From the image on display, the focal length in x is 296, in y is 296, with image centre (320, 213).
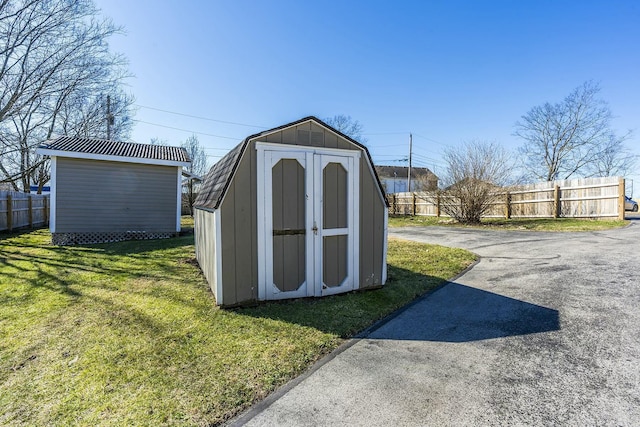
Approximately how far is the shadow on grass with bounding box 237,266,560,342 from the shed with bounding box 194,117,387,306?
1.08 ft

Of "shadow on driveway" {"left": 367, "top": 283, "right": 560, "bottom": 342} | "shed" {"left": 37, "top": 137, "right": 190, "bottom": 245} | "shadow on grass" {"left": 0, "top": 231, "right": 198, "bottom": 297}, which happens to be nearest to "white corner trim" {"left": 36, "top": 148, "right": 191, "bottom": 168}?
"shed" {"left": 37, "top": 137, "right": 190, "bottom": 245}

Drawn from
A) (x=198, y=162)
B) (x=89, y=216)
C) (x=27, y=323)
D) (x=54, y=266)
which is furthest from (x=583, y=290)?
(x=198, y=162)

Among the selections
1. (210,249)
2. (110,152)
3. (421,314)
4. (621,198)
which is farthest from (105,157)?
(621,198)

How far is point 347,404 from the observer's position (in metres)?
2.00

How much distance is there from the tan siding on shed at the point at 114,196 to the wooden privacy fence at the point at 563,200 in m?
8.21

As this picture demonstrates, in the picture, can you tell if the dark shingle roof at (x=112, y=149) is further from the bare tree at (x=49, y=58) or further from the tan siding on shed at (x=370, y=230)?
the tan siding on shed at (x=370, y=230)

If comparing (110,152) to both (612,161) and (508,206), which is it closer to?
(508,206)

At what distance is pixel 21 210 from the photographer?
555 inches

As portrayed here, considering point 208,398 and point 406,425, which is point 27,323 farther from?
point 406,425

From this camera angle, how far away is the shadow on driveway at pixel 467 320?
3098 millimetres

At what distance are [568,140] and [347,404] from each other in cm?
3077

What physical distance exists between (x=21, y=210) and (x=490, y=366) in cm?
1958

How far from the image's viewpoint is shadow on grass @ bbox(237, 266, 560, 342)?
317 centimetres

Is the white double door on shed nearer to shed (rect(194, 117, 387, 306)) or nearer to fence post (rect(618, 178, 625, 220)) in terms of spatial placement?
shed (rect(194, 117, 387, 306))
